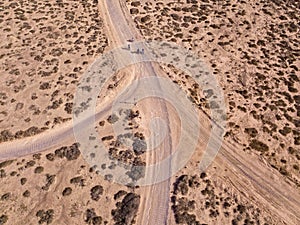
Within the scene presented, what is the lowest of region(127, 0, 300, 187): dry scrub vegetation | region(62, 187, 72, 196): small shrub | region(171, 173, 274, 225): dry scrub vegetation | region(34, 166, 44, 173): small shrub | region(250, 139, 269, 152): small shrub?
region(171, 173, 274, 225): dry scrub vegetation

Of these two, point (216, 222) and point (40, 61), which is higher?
point (40, 61)

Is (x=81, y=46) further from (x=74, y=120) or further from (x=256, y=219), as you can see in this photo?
(x=256, y=219)

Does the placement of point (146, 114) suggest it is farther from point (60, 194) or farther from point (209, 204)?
point (60, 194)

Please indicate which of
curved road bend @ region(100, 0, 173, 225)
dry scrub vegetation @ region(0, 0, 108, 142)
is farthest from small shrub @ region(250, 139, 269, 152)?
dry scrub vegetation @ region(0, 0, 108, 142)

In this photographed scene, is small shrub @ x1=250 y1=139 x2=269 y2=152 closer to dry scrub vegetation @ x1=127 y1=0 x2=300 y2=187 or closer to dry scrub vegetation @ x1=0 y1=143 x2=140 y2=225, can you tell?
dry scrub vegetation @ x1=127 y1=0 x2=300 y2=187

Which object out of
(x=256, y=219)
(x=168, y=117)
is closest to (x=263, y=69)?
(x=168, y=117)

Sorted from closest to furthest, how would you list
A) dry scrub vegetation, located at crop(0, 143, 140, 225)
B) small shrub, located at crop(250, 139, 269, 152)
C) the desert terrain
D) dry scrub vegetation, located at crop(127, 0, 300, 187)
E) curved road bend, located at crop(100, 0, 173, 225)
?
dry scrub vegetation, located at crop(0, 143, 140, 225), curved road bend, located at crop(100, 0, 173, 225), the desert terrain, small shrub, located at crop(250, 139, 269, 152), dry scrub vegetation, located at crop(127, 0, 300, 187)

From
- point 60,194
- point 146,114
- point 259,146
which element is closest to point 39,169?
point 60,194
